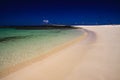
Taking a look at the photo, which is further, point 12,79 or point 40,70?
point 40,70

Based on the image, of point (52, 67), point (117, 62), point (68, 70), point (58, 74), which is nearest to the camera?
point (58, 74)

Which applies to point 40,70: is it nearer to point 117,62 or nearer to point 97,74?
point 97,74

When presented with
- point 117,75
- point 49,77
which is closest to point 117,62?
point 117,75

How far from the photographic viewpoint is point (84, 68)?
391cm

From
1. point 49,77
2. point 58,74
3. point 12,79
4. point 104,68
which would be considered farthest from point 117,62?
point 12,79

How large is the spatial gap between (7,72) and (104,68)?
3064 millimetres

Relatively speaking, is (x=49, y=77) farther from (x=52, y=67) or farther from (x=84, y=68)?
(x=84, y=68)

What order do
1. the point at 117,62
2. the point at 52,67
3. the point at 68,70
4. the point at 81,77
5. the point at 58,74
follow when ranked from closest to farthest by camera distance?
the point at 81,77 → the point at 58,74 → the point at 68,70 → the point at 52,67 → the point at 117,62

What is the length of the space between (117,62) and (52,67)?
231 centimetres

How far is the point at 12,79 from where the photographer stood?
3.33 meters

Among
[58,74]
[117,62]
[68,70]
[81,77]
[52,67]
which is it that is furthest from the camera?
[117,62]

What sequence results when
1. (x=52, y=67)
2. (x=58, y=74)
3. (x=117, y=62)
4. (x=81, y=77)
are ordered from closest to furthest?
(x=81, y=77) < (x=58, y=74) < (x=52, y=67) < (x=117, y=62)

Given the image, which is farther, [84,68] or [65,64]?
[65,64]

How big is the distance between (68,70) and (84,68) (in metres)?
0.52
